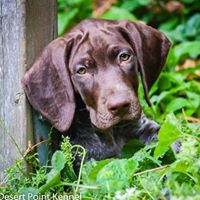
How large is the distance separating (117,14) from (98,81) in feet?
16.3

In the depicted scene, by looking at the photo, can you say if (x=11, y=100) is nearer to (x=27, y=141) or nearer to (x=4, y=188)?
(x=27, y=141)

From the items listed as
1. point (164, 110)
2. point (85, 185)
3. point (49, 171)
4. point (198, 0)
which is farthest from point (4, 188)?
point (198, 0)

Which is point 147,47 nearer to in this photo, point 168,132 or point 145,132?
point 145,132

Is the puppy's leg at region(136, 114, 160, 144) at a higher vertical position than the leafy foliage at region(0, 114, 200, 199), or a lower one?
lower

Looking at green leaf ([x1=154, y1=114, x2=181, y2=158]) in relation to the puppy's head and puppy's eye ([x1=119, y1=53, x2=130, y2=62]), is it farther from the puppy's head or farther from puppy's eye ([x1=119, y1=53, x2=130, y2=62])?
puppy's eye ([x1=119, y1=53, x2=130, y2=62])

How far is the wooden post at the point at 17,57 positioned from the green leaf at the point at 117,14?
14.4ft

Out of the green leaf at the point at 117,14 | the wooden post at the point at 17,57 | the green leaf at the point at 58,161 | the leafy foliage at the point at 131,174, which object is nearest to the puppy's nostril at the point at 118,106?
the leafy foliage at the point at 131,174

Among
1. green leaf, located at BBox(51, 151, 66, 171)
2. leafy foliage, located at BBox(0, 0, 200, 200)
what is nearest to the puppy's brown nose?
leafy foliage, located at BBox(0, 0, 200, 200)

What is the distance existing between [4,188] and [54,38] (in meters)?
1.27

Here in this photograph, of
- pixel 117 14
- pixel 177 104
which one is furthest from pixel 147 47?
pixel 117 14

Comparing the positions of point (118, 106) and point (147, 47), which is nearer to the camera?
point (118, 106)

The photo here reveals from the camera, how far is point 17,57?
564 centimetres

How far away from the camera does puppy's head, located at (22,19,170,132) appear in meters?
5.39

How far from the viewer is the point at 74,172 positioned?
18.3ft
